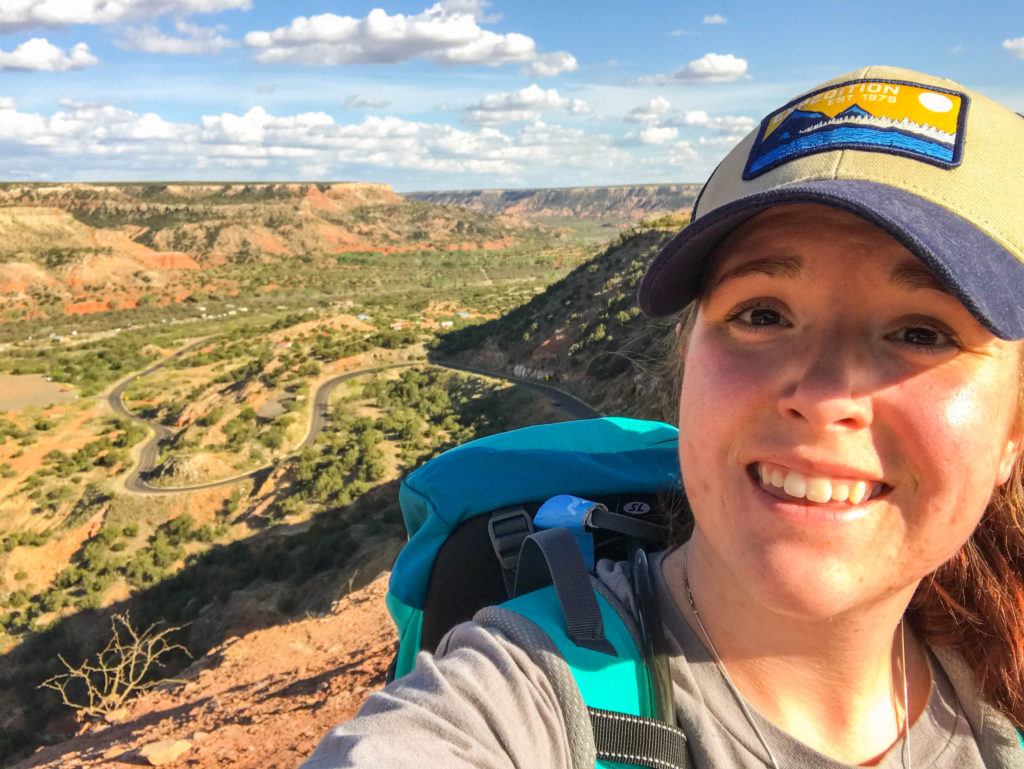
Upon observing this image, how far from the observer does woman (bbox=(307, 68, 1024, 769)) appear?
1193 mm

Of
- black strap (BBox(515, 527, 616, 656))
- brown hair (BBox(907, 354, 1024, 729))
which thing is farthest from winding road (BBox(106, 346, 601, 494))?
black strap (BBox(515, 527, 616, 656))

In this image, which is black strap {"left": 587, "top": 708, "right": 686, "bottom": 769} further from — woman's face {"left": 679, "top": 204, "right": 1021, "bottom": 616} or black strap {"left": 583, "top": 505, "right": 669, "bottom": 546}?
black strap {"left": 583, "top": 505, "right": 669, "bottom": 546}

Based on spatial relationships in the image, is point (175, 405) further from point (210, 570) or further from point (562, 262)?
point (562, 262)

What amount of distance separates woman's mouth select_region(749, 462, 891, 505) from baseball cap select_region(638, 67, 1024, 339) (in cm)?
33

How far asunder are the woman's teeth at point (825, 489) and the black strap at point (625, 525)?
73 cm

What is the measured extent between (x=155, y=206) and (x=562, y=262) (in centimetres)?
7025

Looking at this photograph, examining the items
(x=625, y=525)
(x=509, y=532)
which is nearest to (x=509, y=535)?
(x=509, y=532)

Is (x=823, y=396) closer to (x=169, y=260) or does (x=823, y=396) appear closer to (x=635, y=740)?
(x=635, y=740)

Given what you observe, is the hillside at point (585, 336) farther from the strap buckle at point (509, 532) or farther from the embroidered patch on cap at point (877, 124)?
the embroidered patch on cap at point (877, 124)

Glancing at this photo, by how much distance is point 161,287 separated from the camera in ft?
273

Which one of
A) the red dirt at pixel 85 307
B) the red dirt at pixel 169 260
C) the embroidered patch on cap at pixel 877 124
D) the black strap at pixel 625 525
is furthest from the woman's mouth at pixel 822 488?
the red dirt at pixel 169 260

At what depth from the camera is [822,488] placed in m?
1.26

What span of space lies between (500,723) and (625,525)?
0.89 meters

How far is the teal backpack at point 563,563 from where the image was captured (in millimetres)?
1303
